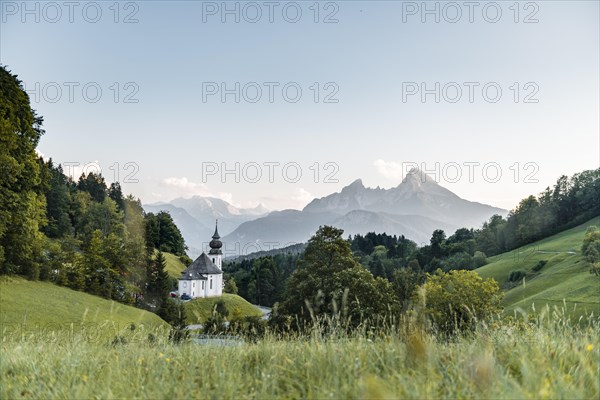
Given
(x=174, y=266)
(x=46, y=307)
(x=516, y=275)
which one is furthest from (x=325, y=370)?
(x=174, y=266)

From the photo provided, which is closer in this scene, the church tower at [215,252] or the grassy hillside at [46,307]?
A: the grassy hillside at [46,307]

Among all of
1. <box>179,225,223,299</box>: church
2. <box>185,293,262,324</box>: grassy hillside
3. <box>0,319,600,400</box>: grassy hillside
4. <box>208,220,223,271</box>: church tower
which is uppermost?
<box>208,220,223,271</box>: church tower

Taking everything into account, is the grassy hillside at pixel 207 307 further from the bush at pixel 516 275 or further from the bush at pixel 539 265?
the bush at pixel 539 265

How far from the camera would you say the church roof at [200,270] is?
316ft

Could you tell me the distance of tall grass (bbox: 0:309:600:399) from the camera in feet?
16.8

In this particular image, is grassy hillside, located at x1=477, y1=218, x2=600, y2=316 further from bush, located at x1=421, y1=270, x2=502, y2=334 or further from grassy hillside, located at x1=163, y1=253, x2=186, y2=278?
grassy hillside, located at x1=163, y1=253, x2=186, y2=278

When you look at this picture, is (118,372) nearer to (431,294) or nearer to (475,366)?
(475,366)

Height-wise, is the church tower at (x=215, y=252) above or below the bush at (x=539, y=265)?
above

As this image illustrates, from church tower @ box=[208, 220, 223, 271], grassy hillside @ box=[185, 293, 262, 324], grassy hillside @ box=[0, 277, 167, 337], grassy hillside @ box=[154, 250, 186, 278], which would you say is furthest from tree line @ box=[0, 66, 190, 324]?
church tower @ box=[208, 220, 223, 271]

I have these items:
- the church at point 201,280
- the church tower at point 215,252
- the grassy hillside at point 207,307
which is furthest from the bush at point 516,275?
the church tower at point 215,252

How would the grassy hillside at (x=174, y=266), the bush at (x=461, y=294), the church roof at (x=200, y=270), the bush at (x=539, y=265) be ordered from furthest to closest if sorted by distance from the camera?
the grassy hillside at (x=174, y=266), the church roof at (x=200, y=270), the bush at (x=539, y=265), the bush at (x=461, y=294)

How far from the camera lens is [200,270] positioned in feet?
320

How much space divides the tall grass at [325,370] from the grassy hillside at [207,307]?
230ft

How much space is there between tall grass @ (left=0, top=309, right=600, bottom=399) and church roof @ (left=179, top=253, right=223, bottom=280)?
9051cm
